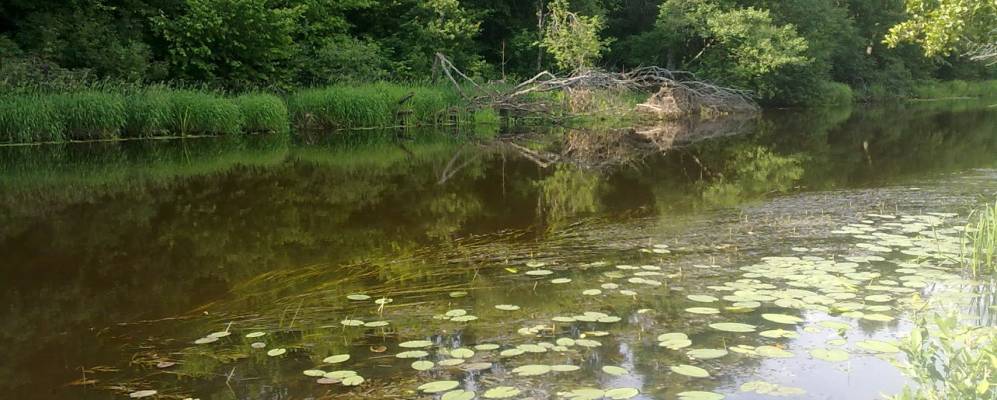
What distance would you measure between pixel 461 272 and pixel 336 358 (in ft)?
6.13

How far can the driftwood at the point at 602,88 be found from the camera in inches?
861

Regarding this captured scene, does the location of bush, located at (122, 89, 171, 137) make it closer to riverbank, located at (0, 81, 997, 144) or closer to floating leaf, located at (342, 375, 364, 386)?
riverbank, located at (0, 81, 997, 144)

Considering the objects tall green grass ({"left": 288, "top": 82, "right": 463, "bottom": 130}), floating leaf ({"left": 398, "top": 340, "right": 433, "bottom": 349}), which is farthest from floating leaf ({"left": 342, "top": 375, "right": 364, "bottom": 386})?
tall green grass ({"left": 288, "top": 82, "right": 463, "bottom": 130})

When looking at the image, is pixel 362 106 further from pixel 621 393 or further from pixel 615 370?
pixel 621 393

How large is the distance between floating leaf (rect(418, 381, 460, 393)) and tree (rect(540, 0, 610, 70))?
21392 mm

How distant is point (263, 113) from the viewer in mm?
18469

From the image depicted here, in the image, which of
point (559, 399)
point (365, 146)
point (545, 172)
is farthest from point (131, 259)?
point (365, 146)

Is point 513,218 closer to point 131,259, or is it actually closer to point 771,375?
point 131,259

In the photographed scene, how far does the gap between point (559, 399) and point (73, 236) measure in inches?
220

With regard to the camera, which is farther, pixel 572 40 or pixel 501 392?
pixel 572 40

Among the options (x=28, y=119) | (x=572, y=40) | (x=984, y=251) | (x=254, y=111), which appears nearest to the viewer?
(x=984, y=251)

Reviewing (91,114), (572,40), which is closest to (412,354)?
(91,114)

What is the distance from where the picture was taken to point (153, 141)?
16.5 m

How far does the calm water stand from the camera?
3.77 m
